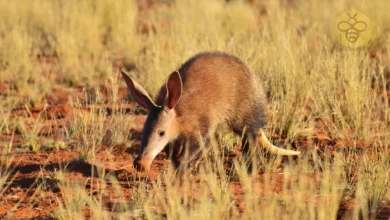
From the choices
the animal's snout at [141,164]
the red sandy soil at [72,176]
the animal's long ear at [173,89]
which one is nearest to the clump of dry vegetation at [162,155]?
the red sandy soil at [72,176]

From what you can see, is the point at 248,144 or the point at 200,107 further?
the point at 248,144

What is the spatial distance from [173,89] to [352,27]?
18.0 ft

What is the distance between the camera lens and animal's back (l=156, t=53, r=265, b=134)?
5781 mm

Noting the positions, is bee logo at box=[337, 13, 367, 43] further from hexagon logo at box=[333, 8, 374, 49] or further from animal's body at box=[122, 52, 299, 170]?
animal's body at box=[122, 52, 299, 170]

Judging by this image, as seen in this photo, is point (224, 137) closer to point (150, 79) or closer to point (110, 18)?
point (150, 79)

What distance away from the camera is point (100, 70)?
10594 millimetres

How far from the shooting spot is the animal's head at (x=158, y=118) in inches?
209

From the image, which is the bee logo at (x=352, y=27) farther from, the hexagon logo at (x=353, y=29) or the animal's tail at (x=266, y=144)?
the animal's tail at (x=266, y=144)

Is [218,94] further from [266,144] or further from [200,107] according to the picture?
[266,144]

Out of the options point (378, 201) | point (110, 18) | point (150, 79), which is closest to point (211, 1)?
point (110, 18)

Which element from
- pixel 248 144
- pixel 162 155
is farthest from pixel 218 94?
pixel 162 155

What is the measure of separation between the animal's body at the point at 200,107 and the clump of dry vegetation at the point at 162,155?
231 millimetres

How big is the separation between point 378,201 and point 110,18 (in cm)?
987

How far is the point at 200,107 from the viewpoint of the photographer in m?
5.81
